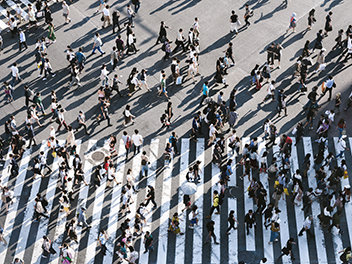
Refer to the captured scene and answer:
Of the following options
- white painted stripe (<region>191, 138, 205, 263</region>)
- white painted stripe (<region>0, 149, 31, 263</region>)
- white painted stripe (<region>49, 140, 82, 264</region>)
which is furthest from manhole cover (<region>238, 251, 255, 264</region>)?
white painted stripe (<region>0, 149, 31, 263</region>)

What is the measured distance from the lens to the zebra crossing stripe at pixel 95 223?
2150cm

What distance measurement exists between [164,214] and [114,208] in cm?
250

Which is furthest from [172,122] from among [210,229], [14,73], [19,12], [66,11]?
[19,12]

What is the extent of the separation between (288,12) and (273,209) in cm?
1778

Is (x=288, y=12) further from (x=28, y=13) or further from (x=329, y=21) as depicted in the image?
(x=28, y=13)

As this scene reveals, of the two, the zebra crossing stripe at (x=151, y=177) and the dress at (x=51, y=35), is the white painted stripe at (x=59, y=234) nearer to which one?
the zebra crossing stripe at (x=151, y=177)

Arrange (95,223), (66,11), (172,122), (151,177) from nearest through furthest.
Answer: (95,223)
(151,177)
(172,122)
(66,11)

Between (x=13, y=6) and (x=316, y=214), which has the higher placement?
(x=13, y=6)

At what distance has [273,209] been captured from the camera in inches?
875

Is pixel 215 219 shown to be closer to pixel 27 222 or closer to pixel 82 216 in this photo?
pixel 82 216

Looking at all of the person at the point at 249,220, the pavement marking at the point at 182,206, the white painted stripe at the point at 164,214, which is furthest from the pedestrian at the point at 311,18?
the person at the point at 249,220

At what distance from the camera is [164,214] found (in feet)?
75.0

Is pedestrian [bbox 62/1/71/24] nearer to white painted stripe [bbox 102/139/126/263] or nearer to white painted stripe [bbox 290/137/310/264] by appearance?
white painted stripe [bbox 102/139/126/263]

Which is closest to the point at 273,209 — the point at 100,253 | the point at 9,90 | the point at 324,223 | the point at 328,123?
the point at 324,223
